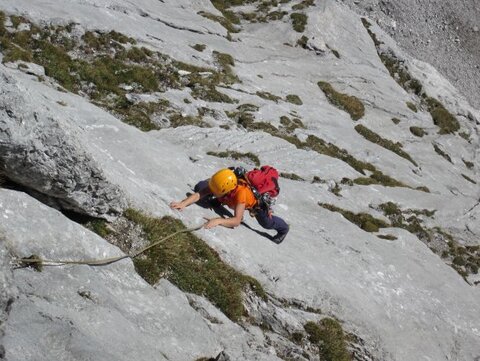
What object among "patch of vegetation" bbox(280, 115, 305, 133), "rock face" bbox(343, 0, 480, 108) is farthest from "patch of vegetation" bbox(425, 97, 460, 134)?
"patch of vegetation" bbox(280, 115, 305, 133)

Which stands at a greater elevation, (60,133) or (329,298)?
(60,133)

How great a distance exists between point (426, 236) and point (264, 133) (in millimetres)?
11165

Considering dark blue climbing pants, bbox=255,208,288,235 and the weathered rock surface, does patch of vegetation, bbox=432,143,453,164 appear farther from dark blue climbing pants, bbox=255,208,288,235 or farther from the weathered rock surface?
the weathered rock surface

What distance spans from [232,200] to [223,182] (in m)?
1.04

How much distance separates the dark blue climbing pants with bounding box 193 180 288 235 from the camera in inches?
656

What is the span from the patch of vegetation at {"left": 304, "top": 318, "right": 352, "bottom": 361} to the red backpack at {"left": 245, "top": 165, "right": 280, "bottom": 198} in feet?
14.8

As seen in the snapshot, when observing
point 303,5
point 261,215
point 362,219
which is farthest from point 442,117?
point 261,215

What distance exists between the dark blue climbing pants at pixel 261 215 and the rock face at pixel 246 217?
21.2 inches

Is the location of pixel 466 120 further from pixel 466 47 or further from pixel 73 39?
pixel 73 39

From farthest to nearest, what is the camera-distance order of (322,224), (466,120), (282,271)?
(466,120)
(322,224)
(282,271)

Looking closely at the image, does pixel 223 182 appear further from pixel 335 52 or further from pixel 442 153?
pixel 335 52

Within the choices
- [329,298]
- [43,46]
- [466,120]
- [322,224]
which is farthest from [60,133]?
[466,120]

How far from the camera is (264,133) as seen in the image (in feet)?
97.1

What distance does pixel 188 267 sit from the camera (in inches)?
525
